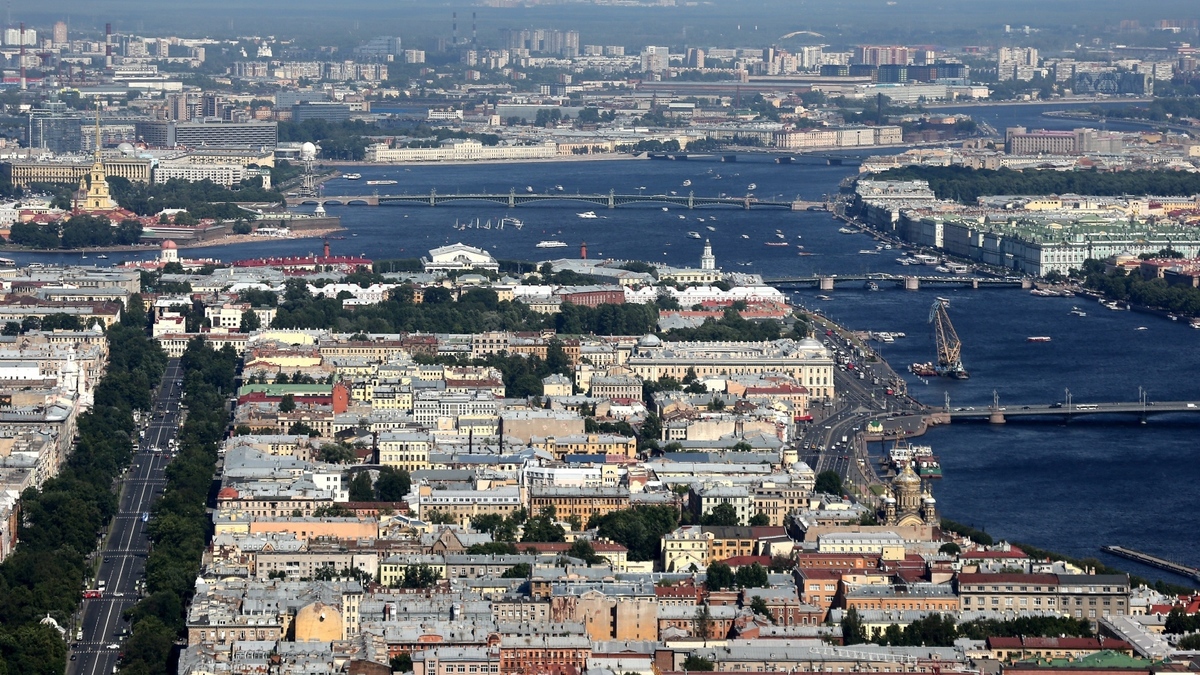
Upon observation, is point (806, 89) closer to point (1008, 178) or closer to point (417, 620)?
point (1008, 178)

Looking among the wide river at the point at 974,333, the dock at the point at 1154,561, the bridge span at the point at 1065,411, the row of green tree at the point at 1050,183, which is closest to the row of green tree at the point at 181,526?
the wide river at the point at 974,333

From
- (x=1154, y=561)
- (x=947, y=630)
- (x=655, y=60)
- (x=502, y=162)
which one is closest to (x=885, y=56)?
(x=655, y=60)

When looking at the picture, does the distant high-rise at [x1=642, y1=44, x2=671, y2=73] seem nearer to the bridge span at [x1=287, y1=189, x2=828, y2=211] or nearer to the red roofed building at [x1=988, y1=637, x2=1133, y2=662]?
the bridge span at [x1=287, y1=189, x2=828, y2=211]

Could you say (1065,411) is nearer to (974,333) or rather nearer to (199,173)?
(974,333)

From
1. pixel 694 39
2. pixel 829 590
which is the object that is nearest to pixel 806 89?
pixel 694 39

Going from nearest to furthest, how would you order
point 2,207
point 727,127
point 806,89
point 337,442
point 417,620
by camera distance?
point 417,620 < point 337,442 < point 2,207 < point 727,127 < point 806,89

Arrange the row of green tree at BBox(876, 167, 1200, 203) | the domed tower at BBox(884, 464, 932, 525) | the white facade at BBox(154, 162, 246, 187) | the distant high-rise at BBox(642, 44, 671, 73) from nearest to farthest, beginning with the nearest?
the domed tower at BBox(884, 464, 932, 525), the row of green tree at BBox(876, 167, 1200, 203), the white facade at BBox(154, 162, 246, 187), the distant high-rise at BBox(642, 44, 671, 73)

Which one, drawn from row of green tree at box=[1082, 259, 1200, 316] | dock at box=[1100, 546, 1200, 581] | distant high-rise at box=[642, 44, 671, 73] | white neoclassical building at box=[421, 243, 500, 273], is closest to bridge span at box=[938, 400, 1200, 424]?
dock at box=[1100, 546, 1200, 581]
